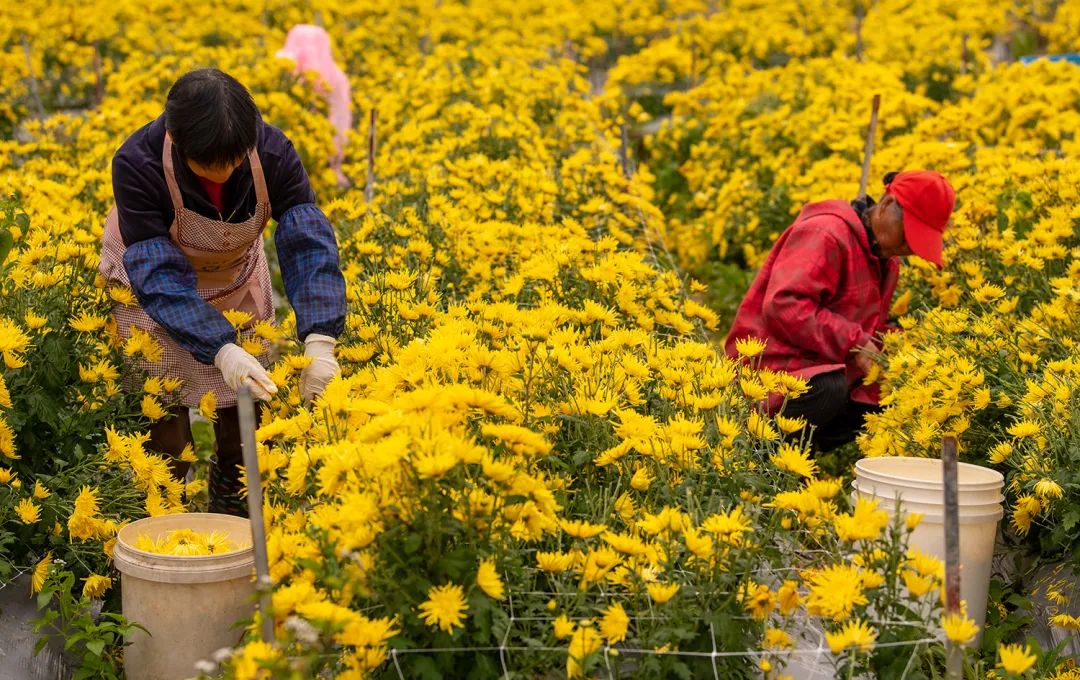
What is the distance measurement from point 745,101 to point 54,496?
701 cm

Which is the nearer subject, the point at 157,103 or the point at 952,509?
the point at 952,509

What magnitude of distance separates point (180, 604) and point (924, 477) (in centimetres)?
167

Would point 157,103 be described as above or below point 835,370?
above

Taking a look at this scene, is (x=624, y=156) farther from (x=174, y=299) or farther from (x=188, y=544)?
(x=188, y=544)

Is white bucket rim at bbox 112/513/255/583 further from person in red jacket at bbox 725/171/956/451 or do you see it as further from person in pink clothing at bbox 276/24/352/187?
person in pink clothing at bbox 276/24/352/187

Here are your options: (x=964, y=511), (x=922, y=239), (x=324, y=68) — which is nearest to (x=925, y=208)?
(x=922, y=239)

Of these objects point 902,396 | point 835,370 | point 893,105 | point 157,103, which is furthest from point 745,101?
point 902,396

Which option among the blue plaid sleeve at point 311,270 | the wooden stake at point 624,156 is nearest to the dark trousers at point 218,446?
the blue plaid sleeve at point 311,270

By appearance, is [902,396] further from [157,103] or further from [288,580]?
[157,103]

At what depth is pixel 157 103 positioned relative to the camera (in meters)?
7.79

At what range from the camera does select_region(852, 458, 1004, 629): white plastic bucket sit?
2.73 meters

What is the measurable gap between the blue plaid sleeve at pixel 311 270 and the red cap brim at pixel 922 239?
1.80 metres

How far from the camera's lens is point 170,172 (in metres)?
3.20

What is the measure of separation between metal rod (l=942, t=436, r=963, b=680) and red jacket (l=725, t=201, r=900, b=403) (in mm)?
1928
